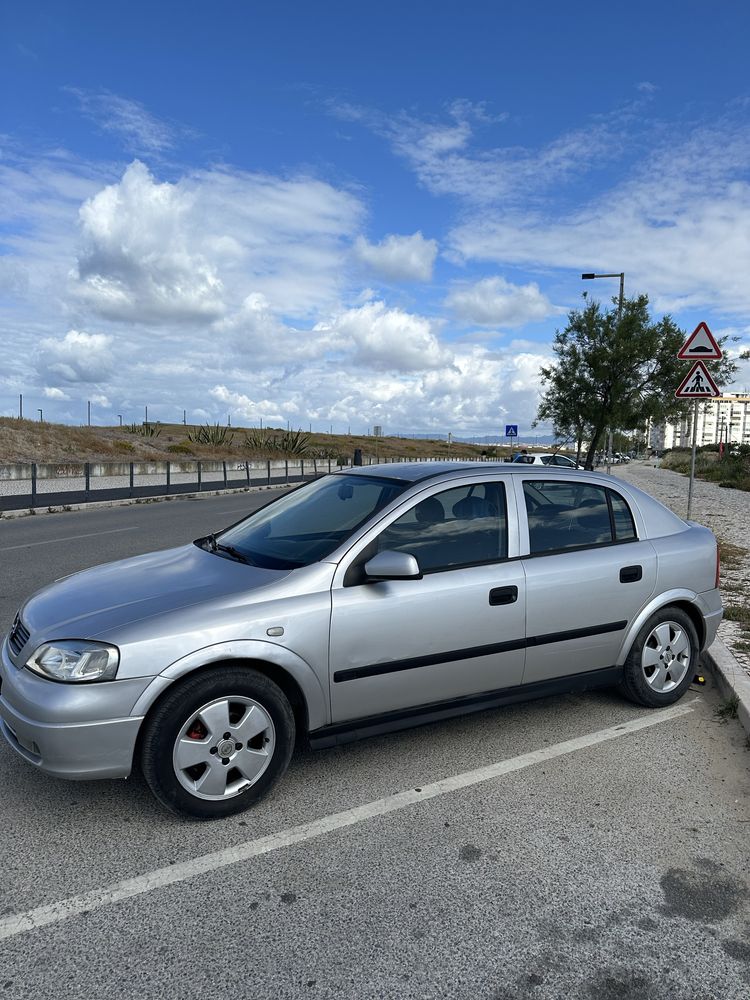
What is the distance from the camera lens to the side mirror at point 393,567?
137 inches

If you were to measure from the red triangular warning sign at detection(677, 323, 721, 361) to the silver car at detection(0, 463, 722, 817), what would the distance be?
19.4 feet

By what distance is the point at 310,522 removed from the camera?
14.0 ft

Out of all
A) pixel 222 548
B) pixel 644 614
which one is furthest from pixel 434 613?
pixel 644 614

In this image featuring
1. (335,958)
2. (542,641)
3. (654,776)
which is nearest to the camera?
(335,958)

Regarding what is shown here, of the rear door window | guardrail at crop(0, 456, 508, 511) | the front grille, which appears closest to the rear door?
the rear door window

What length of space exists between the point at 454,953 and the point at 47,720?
1.79 metres

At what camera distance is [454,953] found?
96.9 inches

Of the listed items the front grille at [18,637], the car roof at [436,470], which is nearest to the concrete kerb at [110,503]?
the front grille at [18,637]

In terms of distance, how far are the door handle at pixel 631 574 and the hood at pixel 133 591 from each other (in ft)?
6.73

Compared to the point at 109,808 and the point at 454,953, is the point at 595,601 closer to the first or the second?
the point at 454,953

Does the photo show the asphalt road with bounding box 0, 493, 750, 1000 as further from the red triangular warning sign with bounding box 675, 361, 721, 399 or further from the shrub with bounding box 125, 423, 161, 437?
the shrub with bounding box 125, 423, 161, 437

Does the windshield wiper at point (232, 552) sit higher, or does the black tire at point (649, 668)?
the windshield wiper at point (232, 552)

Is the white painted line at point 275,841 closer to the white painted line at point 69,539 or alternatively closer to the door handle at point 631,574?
the door handle at point 631,574

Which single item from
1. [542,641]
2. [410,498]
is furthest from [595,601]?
[410,498]
